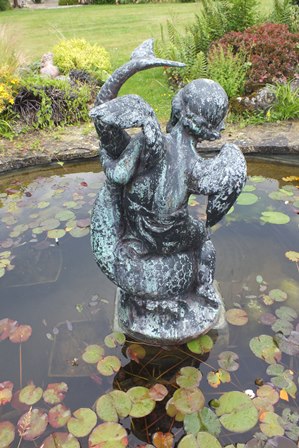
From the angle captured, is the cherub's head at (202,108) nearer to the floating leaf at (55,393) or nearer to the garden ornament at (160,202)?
the garden ornament at (160,202)

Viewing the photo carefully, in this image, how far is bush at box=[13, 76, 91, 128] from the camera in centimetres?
539

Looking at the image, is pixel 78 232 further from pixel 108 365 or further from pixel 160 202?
pixel 160 202

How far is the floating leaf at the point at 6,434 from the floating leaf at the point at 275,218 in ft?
8.10

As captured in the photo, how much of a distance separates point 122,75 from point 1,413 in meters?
1.91

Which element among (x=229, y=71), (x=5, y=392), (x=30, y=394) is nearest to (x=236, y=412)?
(x=30, y=394)

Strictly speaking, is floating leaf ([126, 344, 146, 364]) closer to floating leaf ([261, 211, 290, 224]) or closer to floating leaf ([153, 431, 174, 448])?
floating leaf ([153, 431, 174, 448])

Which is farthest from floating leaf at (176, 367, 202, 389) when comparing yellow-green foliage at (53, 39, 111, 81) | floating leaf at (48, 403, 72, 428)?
yellow-green foliage at (53, 39, 111, 81)

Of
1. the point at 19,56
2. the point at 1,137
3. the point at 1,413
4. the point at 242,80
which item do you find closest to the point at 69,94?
the point at 1,137

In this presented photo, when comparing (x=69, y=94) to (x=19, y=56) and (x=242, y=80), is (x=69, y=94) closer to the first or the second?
(x=19, y=56)

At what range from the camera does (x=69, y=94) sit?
5.69 meters

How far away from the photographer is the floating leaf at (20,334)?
8.89ft

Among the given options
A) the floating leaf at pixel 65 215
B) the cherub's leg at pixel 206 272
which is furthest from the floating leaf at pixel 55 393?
the floating leaf at pixel 65 215

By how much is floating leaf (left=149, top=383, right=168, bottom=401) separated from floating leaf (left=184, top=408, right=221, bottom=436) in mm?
170

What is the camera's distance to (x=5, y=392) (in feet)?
7.86
